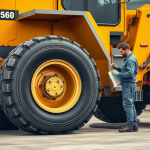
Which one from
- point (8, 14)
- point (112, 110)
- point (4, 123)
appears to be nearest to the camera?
point (8, 14)

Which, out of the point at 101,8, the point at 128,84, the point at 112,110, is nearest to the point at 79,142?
the point at 128,84

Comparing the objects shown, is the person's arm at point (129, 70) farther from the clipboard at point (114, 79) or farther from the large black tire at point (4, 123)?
the large black tire at point (4, 123)

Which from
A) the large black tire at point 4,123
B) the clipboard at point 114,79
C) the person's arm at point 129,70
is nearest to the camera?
the person's arm at point 129,70

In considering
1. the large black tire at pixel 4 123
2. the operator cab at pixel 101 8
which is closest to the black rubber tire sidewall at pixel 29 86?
the operator cab at pixel 101 8

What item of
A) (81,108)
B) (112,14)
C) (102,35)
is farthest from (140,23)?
(81,108)

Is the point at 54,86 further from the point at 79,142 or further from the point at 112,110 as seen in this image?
the point at 112,110

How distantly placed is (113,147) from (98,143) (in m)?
0.39

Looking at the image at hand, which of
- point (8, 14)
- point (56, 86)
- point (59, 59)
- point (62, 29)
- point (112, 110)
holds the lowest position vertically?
point (112, 110)

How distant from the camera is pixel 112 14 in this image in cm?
782

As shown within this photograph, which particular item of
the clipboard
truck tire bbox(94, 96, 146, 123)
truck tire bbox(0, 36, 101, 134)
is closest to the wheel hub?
truck tire bbox(0, 36, 101, 134)

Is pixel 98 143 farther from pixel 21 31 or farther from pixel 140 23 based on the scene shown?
pixel 140 23

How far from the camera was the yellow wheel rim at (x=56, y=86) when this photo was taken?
6.58 metres

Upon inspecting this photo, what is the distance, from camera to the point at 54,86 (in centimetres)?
664

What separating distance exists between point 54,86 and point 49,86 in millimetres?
83
